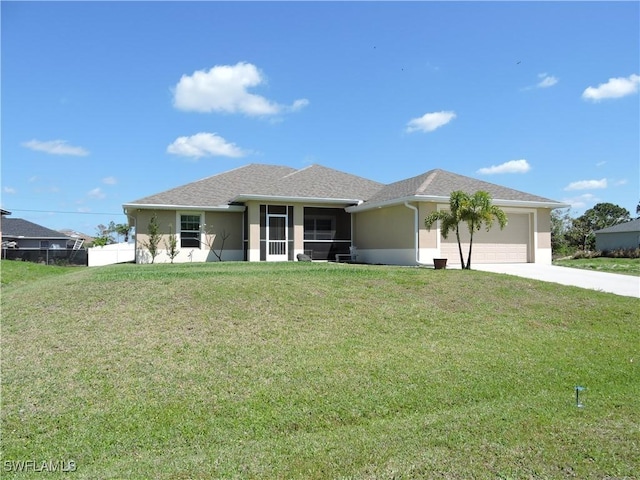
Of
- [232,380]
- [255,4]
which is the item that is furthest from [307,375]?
[255,4]

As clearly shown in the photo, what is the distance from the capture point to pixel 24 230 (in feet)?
141

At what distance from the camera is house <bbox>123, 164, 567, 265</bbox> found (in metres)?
18.5

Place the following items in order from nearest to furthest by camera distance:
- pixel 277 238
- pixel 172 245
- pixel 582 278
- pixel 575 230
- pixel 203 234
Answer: pixel 582 278 < pixel 172 245 < pixel 277 238 < pixel 203 234 < pixel 575 230

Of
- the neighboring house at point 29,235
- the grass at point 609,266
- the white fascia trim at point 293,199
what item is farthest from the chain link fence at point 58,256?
the grass at point 609,266

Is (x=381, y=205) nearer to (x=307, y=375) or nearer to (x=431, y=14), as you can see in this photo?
(x=431, y=14)

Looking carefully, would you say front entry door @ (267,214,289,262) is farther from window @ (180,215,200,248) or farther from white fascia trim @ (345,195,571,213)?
window @ (180,215,200,248)

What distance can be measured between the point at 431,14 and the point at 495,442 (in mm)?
12847

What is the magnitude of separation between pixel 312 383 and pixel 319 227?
54.2 feet

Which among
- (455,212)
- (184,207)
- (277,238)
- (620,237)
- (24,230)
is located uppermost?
(184,207)

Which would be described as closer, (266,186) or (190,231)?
(190,231)

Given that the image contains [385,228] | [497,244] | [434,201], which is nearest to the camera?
[434,201]

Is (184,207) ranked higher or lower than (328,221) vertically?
higher

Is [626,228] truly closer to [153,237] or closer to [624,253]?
[624,253]

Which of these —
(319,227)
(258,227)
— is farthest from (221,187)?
(319,227)
